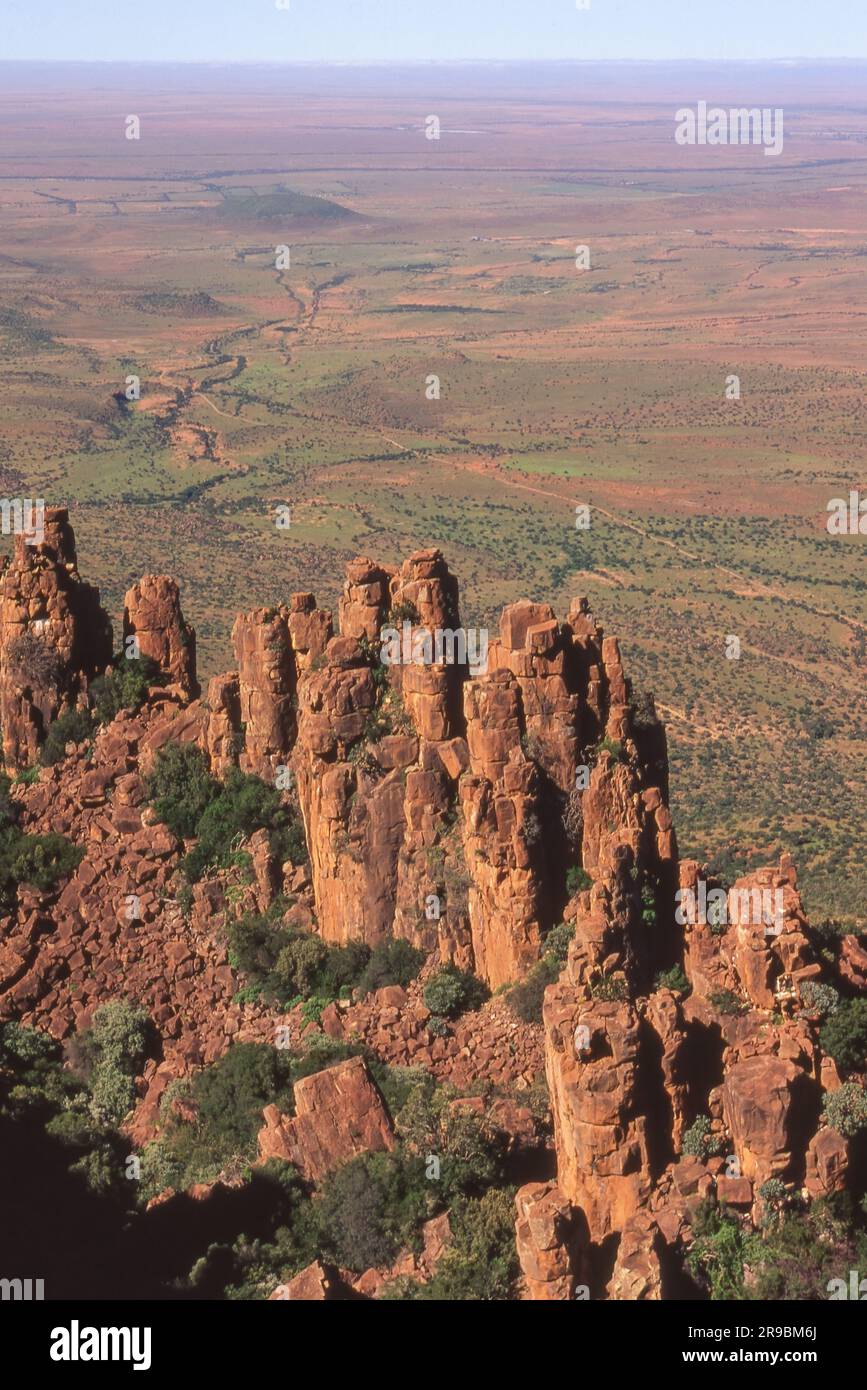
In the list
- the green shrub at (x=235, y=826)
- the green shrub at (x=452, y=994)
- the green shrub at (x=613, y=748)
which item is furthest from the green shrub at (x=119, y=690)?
the green shrub at (x=613, y=748)

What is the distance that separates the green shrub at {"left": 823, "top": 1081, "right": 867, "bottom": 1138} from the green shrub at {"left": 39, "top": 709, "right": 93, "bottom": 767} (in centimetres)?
1805

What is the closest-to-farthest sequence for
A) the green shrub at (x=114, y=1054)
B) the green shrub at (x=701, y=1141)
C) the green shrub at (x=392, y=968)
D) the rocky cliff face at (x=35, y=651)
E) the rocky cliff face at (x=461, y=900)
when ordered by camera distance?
the rocky cliff face at (x=461, y=900) < the green shrub at (x=701, y=1141) < the green shrub at (x=114, y=1054) < the green shrub at (x=392, y=968) < the rocky cliff face at (x=35, y=651)

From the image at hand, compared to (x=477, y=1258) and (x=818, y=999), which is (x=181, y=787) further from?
(x=818, y=999)

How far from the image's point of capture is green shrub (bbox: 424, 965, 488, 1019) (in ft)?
101

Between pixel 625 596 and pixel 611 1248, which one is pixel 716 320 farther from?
pixel 611 1248

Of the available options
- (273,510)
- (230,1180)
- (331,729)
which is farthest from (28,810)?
(273,510)

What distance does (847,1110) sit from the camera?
25875 mm

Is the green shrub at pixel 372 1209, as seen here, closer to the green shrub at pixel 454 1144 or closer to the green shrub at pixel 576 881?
the green shrub at pixel 454 1144

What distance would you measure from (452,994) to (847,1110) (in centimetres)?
769

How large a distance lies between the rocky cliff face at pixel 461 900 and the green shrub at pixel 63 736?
34cm

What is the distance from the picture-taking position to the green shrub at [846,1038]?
2744cm

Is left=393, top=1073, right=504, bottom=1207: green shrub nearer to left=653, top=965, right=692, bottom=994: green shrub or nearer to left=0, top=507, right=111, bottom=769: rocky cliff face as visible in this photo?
left=653, top=965, right=692, bottom=994: green shrub

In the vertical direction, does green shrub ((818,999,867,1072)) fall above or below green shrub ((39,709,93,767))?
below

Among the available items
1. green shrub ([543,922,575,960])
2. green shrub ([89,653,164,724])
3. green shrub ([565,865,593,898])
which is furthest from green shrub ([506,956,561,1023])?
green shrub ([89,653,164,724])
